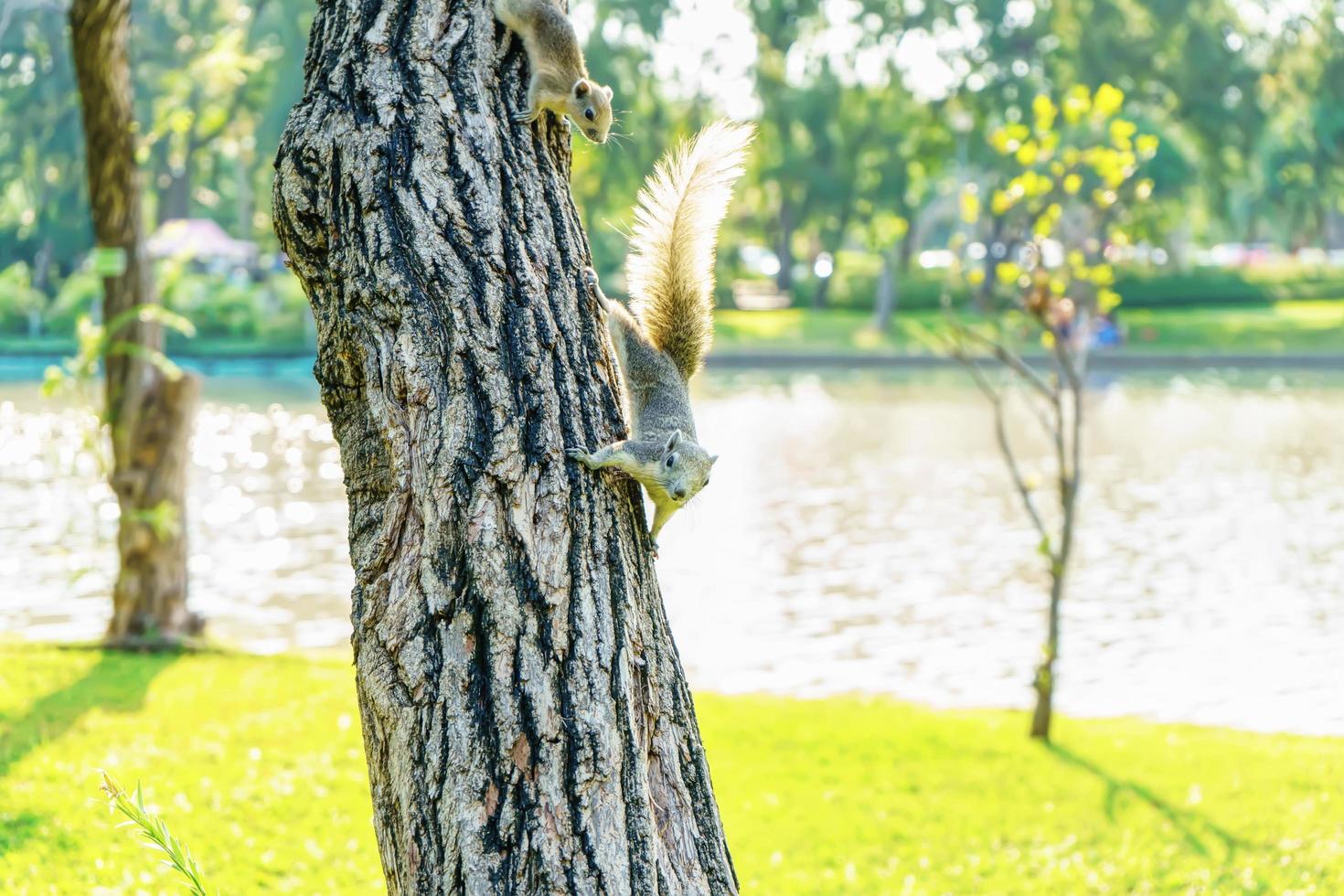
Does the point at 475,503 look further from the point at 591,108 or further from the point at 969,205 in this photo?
the point at 969,205

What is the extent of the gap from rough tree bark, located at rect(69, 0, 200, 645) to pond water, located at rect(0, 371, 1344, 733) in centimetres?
49

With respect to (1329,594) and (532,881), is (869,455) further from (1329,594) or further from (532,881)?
(532,881)

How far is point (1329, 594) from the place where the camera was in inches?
303

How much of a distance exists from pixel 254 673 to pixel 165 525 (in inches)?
32.1

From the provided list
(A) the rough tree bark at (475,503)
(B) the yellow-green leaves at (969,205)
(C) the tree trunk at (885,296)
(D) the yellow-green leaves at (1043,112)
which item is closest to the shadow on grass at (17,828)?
(A) the rough tree bark at (475,503)

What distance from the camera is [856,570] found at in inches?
324

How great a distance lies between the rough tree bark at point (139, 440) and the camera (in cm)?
550

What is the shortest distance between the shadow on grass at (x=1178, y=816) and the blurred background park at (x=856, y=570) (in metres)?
0.02

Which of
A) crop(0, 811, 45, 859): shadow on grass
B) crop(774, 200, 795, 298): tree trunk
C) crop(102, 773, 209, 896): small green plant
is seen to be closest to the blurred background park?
crop(0, 811, 45, 859): shadow on grass

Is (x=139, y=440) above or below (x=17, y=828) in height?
above

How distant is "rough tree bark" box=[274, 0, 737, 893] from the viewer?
155 centimetres

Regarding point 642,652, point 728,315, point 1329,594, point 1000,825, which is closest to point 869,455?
point 1329,594

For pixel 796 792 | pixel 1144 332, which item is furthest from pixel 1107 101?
pixel 1144 332

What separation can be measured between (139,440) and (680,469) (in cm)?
437
